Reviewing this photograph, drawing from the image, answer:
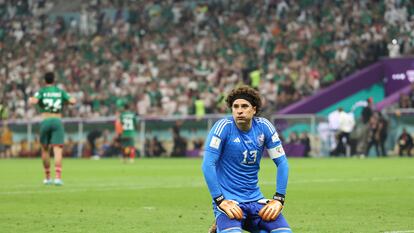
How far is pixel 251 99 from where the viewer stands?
8922 mm

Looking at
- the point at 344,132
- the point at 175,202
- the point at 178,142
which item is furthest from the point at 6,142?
the point at 175,202

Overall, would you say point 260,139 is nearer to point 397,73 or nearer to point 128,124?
point 128,124

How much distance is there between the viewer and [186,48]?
156 ft

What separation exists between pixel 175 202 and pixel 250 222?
7.89 m

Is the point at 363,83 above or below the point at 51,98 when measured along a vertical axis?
above

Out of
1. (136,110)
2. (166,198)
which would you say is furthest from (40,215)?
(136,110)

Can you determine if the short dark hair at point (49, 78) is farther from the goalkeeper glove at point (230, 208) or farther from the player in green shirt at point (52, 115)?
→ the goalkeeper glove at point (230, 208)

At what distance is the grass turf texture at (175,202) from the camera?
512 inches

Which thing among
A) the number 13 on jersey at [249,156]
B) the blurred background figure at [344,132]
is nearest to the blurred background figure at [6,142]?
the blurred background figure at [344,132]

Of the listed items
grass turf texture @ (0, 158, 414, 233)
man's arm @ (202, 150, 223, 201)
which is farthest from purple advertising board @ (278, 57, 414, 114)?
man's arm @ (202, 150, 223, 201)

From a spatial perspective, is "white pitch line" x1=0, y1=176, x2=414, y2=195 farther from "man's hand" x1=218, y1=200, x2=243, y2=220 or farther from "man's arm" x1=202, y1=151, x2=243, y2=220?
Answer: "man's hand" x1=218, y1=200, x2=243, y2=220

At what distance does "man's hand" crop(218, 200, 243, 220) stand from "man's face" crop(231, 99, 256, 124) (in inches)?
27.4

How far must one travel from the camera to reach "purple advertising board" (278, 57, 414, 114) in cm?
4050

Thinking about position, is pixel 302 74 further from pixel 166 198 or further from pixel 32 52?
pixel 166 198
